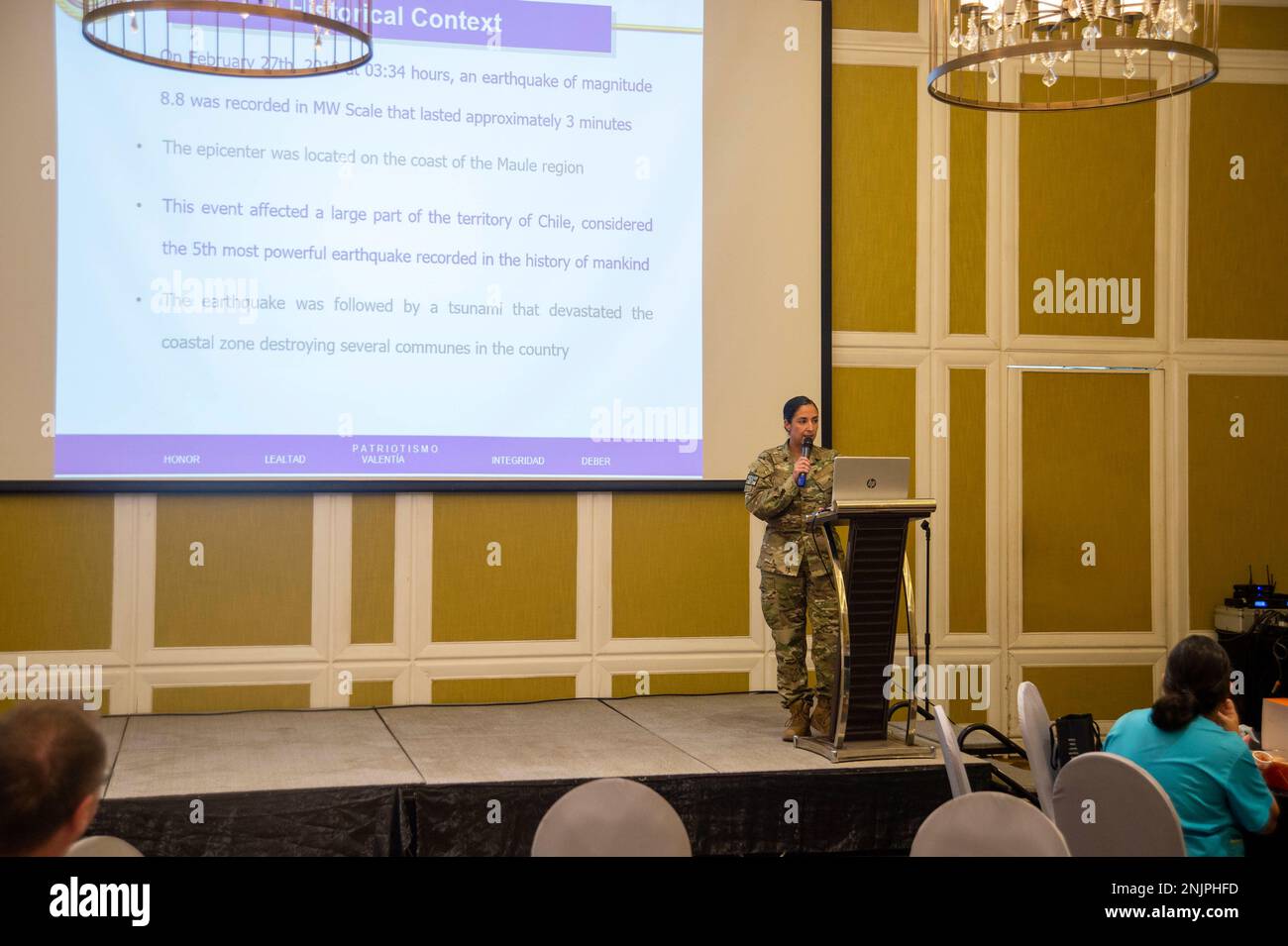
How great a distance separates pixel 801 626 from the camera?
5062 millimetres

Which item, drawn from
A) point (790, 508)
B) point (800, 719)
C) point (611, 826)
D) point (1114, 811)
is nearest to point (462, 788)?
point (800, 719)

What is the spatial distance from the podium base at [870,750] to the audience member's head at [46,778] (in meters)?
3.30

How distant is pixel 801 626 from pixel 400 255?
8.85 ft

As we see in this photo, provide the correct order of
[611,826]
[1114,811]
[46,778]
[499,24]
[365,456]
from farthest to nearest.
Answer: [499,24] → [365,456] → [1114,811] → [611,826] → [46,778]

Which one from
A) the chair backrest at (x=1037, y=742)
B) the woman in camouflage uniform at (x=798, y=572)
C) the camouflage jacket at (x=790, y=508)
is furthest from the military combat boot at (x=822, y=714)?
the chair backrest at (x=1037, y=742)

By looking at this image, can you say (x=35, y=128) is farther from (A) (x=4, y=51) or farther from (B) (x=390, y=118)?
(B) (x=390, y=118)

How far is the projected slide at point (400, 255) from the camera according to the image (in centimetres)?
564

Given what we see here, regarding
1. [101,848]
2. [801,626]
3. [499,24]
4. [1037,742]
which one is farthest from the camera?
[499,24]

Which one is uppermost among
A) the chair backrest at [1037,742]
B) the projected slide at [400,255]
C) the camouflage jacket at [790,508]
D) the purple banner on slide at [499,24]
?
the purple banner on slide at [499,24]

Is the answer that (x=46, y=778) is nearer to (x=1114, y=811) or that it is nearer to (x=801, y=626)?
(x=1114, y=811)

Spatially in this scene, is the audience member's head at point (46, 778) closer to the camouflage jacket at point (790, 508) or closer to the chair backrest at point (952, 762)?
the chair backrest at point (952, 762)

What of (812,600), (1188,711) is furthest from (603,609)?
(1188,711)

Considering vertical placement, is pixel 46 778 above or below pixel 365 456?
below

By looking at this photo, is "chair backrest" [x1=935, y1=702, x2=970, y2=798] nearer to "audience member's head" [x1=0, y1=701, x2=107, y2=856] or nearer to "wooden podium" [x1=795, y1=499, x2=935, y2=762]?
"wooden podium" [x1=795, y1=499, x2=935, y2=762]
